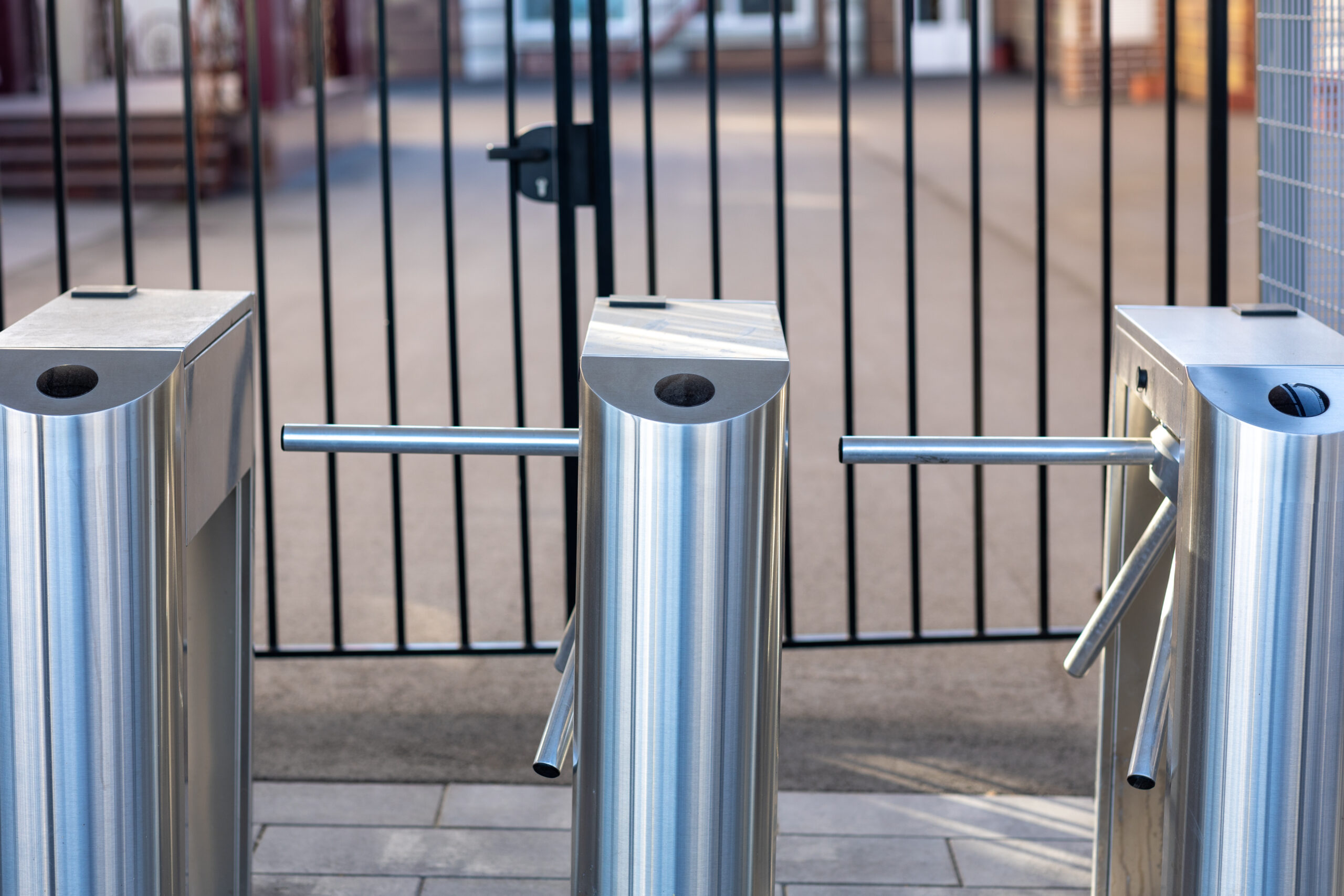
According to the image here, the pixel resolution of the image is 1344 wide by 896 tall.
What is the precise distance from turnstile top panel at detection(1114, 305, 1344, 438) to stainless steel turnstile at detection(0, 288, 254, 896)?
87cm

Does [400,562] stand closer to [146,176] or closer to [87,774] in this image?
[87,774]

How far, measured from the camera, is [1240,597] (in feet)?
3.81

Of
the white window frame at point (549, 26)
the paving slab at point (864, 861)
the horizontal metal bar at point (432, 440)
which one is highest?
the white window frame at point (549, 26)

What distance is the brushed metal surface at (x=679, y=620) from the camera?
3.81 feet

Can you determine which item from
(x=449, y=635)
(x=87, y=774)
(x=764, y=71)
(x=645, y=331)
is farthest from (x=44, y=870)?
(x=764, y=71)

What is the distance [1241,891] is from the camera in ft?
3.95

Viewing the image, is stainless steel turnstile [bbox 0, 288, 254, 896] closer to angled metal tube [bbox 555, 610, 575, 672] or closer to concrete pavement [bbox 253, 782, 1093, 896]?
angled metal tube [bbox 555, 610, 575, 672]

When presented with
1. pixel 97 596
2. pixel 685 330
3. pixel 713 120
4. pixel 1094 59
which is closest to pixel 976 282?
pixel 713 120

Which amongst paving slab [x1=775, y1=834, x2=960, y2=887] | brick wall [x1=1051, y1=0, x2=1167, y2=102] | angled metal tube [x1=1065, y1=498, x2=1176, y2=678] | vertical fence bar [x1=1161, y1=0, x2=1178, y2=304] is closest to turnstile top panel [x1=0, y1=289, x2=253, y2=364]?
angled metal tube [x1=1065, y1=498, x2=1176, y2=678]

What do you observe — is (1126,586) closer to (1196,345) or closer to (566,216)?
(1196,345)

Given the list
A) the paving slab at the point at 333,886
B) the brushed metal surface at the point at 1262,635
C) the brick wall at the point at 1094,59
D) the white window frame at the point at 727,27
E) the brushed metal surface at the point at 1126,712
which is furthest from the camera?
the white window frame at the point at 727,27

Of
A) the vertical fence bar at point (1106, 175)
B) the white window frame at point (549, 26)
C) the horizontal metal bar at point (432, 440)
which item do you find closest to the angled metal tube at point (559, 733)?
the horizontal metal bar at point (432, 440)

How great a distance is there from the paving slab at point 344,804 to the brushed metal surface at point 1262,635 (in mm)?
1296

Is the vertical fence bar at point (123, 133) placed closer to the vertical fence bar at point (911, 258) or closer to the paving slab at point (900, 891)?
the vertical fence bar at point (911, 258)
